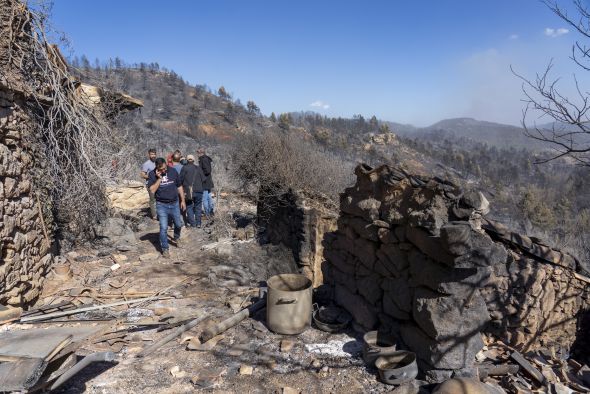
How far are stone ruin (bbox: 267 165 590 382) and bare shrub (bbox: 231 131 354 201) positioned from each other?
15.2 ft

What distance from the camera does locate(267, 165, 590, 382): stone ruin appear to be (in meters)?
3.27

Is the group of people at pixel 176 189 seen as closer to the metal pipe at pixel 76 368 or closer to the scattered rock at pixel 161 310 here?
the scattered rock at pixel 161 310

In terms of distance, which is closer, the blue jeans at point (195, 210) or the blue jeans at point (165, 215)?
the blue jeans at point (165, 215)

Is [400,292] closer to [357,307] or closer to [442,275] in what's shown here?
[442,275]

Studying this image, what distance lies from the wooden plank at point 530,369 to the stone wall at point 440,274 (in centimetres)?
67

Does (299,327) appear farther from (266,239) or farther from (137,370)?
(266,239)

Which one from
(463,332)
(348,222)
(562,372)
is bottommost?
(562,372)

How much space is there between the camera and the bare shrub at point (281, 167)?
9844mm

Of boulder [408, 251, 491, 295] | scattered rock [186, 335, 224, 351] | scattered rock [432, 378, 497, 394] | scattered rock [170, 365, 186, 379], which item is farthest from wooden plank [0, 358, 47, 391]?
boulder [408, 251, 491, 295]

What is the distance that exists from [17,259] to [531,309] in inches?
259

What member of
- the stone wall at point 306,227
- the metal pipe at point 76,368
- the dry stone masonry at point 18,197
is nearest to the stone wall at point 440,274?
the stone wall at point 306,227

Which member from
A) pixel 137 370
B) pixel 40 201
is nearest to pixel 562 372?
pixel 137 370

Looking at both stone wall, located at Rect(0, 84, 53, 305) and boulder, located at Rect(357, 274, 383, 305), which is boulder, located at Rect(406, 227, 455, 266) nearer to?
boulder, located at Rect(357, 274, 383, 305)

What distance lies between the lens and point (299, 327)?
4.25m
